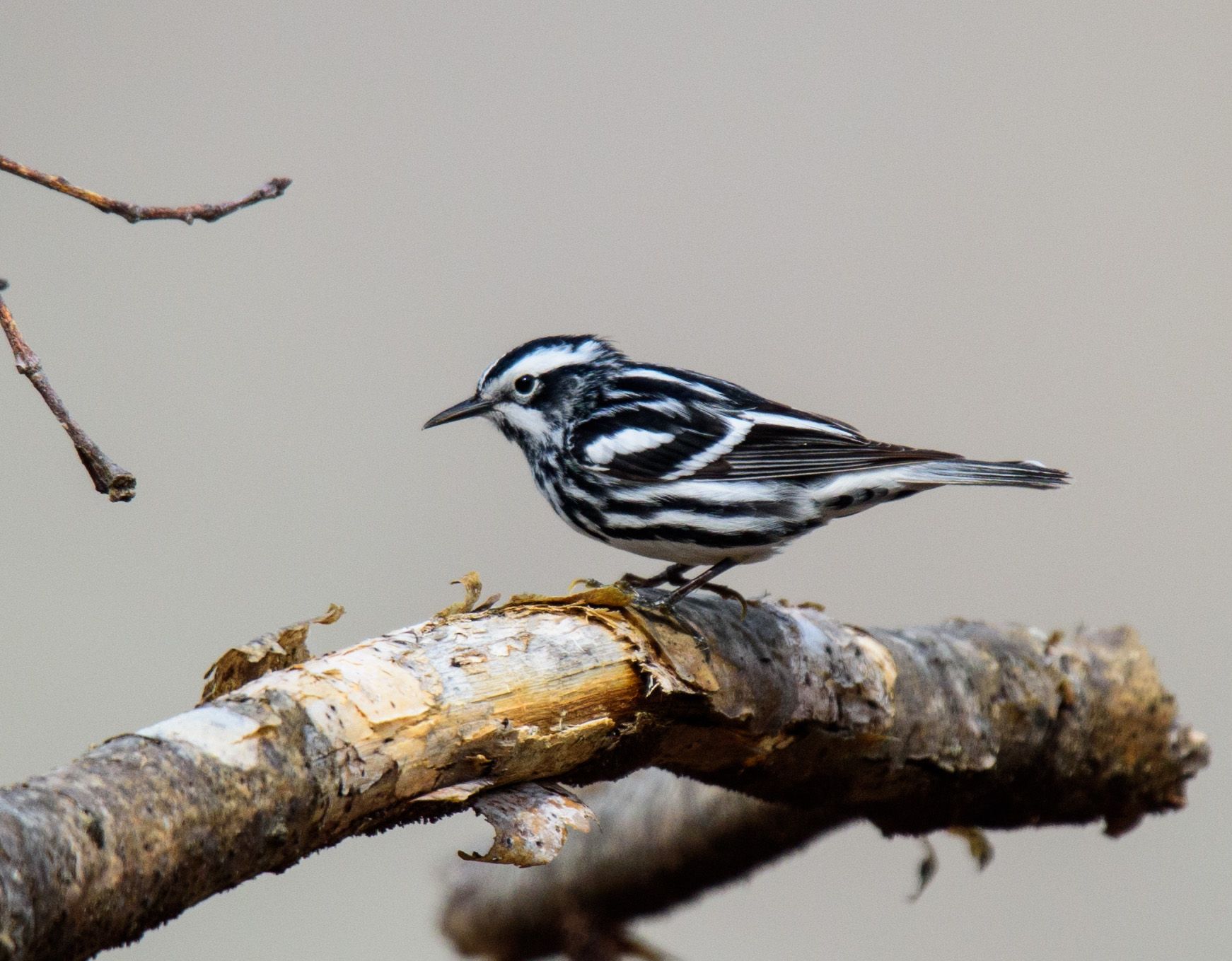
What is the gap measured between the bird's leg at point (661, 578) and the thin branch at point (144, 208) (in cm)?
125

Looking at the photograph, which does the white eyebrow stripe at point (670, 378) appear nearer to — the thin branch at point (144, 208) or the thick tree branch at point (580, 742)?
the thick tree branch at point (580, 742)

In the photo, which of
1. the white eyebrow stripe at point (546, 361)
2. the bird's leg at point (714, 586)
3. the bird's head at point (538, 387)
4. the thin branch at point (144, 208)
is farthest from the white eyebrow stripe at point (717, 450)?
the thin branch at point (144, 208)

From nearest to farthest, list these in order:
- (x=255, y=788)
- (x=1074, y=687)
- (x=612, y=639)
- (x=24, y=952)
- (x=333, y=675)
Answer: (x=24, y=952)
(x=255, y=788)
(x=333, y=675)
(x=612, y=639)
(x=1074, y=687)

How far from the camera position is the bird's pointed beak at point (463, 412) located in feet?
9.93

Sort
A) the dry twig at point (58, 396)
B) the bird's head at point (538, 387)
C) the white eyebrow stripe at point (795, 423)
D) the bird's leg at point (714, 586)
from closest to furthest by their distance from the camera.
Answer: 1. the dry twig at point (58, 396)
2. the bird's leg at point (714, 586)
3. the white eyebrow stripe at point (795, 423)
4. the bird's head at point (538, 387)

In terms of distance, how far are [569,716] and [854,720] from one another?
0.80 metres

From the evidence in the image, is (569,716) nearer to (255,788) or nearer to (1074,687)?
(255,788)

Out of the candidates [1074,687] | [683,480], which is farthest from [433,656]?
[1074,687]

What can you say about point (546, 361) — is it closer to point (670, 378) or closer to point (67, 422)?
point (670, 378)

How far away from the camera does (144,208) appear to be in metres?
1.41

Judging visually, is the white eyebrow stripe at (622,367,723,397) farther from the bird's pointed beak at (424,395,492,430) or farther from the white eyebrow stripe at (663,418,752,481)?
the bird's pointed beak at (424,395,492,430)

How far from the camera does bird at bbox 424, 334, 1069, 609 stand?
8.55 ft

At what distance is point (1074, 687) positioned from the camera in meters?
2.96

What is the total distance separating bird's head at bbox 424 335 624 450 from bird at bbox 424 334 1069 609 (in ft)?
0.13
